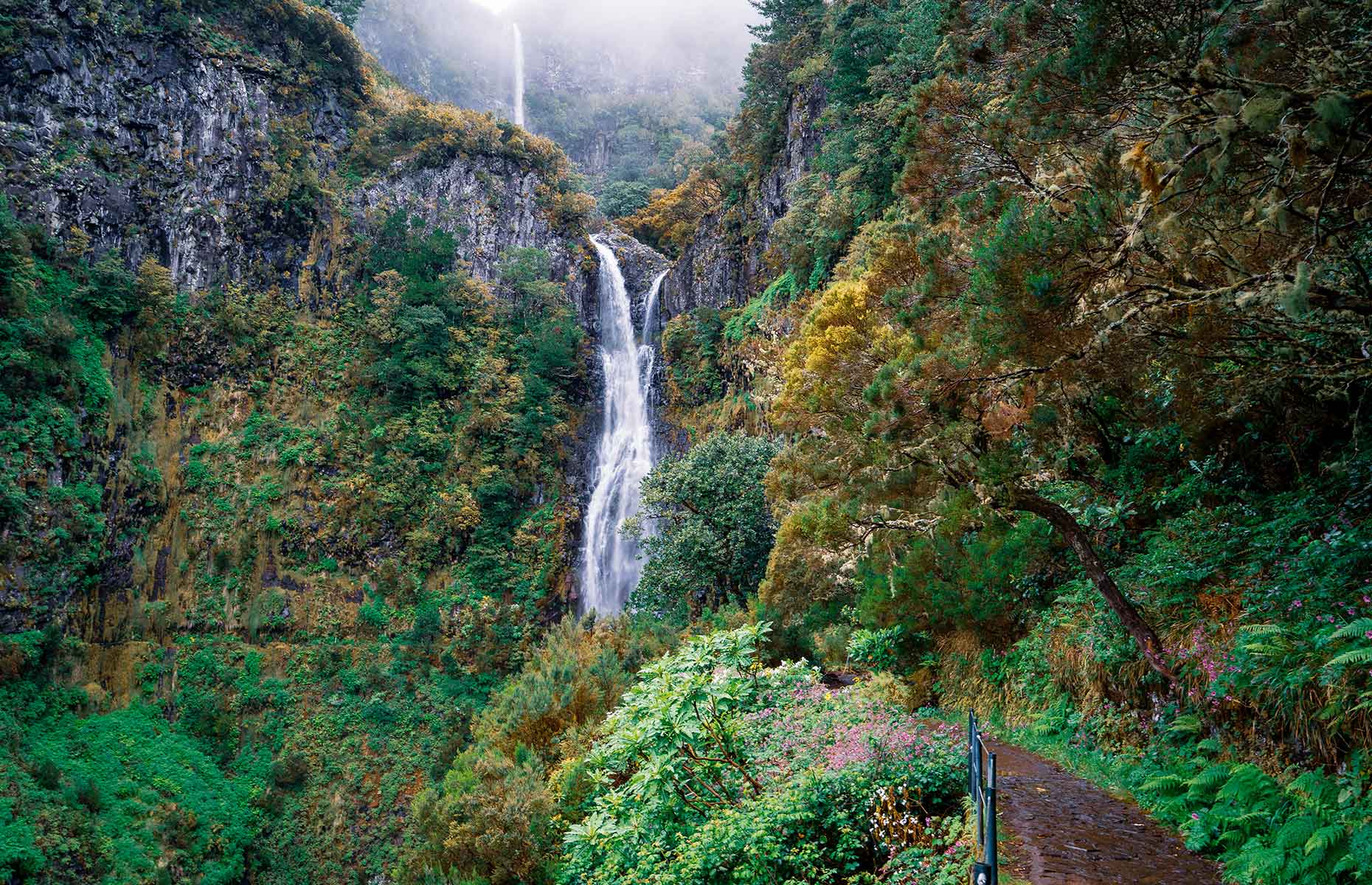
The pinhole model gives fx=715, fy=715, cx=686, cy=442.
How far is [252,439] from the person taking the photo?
73.7ft

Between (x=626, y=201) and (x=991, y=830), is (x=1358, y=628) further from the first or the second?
(x=626, y=201)

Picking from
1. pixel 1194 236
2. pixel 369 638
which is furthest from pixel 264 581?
pixel 1194 236

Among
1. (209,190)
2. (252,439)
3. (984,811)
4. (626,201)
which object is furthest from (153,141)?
(984,811)

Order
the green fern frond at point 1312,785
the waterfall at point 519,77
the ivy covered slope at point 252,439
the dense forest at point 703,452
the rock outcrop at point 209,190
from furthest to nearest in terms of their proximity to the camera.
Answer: the waterfall at point 519,77 < the rock outcrop at point 209,190 < the ivy covered slope at point 252,439 < the dense forest at point 703,452 < the green fern frond at point 1312,785

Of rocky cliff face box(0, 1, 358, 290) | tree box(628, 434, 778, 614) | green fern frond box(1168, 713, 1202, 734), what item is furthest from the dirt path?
rocky cliff face box(0, 1, 358, 290)

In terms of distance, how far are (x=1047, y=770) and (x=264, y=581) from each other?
21.7 meters

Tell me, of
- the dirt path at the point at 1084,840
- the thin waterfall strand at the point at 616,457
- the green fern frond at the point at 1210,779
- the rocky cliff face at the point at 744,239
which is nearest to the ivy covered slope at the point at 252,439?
the thin waterfall strand at the point at 616,457

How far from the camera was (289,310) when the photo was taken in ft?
81.5

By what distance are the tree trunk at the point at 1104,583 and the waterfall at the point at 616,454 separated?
15.8 meters

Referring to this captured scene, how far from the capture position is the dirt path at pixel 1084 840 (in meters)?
3.92

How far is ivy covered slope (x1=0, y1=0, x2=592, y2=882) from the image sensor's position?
→ 16.9 meters

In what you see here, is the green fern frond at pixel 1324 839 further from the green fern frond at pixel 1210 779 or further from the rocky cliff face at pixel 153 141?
the rocky cliff face at pixel 153 141

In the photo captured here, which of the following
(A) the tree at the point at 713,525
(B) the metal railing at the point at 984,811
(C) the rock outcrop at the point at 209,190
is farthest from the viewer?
(C) the rock outcrop at the point at 209,190

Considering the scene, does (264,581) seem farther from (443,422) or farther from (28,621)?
(443,422)
